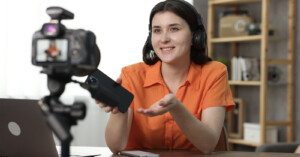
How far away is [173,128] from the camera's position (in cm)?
172

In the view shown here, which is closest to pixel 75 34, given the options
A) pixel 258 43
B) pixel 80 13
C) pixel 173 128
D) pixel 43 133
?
pixel 43 133

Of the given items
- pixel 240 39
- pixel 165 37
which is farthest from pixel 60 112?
pixel 240 39

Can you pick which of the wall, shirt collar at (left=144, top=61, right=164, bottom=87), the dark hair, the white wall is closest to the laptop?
shirt collar at (left=144, top=61, right=164, bottom=87)

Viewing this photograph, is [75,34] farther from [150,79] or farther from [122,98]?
[150,79]

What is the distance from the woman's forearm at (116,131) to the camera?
1.57m

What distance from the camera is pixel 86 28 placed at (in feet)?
11.9

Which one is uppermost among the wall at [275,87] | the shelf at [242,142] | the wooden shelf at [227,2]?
the wooden shelf at [227,2]

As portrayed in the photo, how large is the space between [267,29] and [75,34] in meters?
3.17

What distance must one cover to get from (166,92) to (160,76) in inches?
3.1

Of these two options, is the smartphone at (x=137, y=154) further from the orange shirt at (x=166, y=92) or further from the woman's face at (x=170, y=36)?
the woman's face at (x=170, y=36)

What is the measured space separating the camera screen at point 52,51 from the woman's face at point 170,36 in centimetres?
93

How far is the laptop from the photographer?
4.16 ft

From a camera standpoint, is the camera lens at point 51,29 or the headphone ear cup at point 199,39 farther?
the headphone ear cup at point 199,39

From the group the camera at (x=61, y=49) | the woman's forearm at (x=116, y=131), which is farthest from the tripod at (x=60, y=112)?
the woman's forearm at (x=116, y=131)
